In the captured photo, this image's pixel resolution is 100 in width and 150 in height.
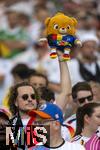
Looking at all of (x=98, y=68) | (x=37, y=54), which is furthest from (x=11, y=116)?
(x=37, y=54)

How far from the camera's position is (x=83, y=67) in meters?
8.65

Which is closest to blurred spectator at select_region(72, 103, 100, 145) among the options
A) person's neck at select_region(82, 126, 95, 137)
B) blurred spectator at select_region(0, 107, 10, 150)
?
person's neck at select_region(82, 126, 95, 137)

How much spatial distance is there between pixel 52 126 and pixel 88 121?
57 cm

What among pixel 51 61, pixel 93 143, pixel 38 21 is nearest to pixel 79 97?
pixel 93 143

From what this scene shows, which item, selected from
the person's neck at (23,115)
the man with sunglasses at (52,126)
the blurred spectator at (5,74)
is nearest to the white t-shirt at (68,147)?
the man with sunglasses at (52,126)

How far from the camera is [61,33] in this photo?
6.04 metres

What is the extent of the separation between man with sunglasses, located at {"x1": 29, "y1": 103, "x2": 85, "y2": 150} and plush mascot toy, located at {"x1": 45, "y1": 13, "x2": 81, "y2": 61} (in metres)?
0.91

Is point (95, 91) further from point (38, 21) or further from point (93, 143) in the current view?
point (38, 21)

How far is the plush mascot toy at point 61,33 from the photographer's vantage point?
236 inches

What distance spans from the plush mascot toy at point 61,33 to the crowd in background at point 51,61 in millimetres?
199

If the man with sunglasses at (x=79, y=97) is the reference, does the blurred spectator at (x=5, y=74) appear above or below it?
above

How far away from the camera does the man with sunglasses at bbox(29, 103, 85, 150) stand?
4.99m

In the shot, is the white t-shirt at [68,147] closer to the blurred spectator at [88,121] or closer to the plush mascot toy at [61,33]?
the blurred spectator at [88,121]

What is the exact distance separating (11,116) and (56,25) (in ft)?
3.08
